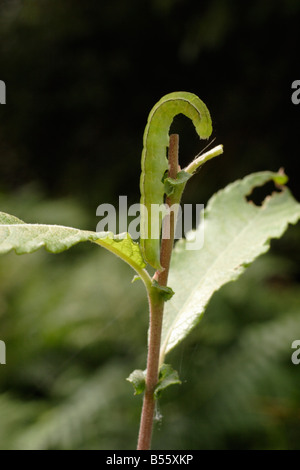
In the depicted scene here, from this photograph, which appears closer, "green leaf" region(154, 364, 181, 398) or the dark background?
"green leaf" region(154, 364, 181, 398)

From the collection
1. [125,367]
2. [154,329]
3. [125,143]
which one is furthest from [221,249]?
[125,143]

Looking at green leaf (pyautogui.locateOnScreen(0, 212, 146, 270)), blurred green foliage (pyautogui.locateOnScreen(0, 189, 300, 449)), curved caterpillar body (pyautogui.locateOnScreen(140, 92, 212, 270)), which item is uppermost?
blurred green foliage (pyautogui.locateOnScreen(0, 189, 300, 449))

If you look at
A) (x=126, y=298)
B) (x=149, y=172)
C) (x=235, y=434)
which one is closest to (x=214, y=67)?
(x=126, y=298)

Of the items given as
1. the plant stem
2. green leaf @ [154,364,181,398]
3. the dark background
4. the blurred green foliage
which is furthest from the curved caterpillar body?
the dark background

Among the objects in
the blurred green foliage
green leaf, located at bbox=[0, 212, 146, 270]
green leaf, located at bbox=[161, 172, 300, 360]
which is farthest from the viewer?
the blurred green foliage

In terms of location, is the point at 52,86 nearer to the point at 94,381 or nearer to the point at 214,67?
the point at 214,67

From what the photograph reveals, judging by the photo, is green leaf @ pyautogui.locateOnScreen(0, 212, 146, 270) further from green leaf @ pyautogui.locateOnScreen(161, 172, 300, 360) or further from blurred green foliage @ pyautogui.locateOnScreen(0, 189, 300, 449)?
blurred green foliage @ pyautogui.locateOnScreen(0, 189, 300, 449)

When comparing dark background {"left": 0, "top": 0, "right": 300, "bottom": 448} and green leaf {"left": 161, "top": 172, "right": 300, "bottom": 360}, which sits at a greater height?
dark background {"left": 0, "top": 0, "right": 300, "bottom": 448}

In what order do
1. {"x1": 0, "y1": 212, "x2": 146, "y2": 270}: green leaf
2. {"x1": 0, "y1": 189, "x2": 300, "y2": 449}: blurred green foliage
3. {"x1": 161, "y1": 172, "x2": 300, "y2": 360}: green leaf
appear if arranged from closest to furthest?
{"x1": 0, "y1": 212, "x2": 146, "y2": 270}: green leaf < {"x1": 161, "y1": 172, "x2": 300, "y2": 360}: green leaf < {"x1": 0, "y1": 189, "x2": 300, "y2": 449}: blurred green foliage
